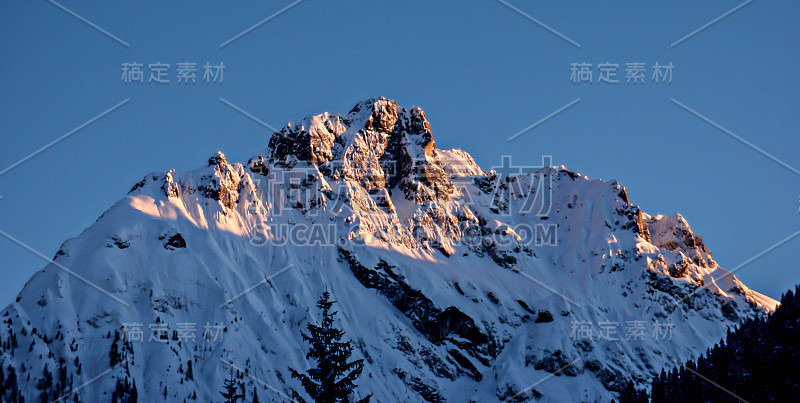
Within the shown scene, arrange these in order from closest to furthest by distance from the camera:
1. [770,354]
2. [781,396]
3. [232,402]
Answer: [232,402], [781,396], [770,354]

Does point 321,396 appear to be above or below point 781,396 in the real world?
below

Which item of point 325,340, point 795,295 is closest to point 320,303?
point 325,340

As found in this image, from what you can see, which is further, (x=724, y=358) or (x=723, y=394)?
(x=724, y=358)

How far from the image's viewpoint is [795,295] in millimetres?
184375

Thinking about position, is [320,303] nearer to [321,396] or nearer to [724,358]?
[321,396]

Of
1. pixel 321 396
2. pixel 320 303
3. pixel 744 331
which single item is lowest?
pixel 321 396

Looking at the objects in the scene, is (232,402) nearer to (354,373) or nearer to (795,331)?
(354,373)

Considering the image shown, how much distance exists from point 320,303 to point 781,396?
7710cm

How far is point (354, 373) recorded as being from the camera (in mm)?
97000

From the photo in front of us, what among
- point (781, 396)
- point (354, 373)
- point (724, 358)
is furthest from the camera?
point (724, 358)

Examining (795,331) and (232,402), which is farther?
(795,331)

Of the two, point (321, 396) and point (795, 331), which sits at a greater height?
point (795, 331)

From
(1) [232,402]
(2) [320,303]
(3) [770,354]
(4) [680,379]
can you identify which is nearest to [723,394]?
(3) [770,354]

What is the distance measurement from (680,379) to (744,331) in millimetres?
13617
